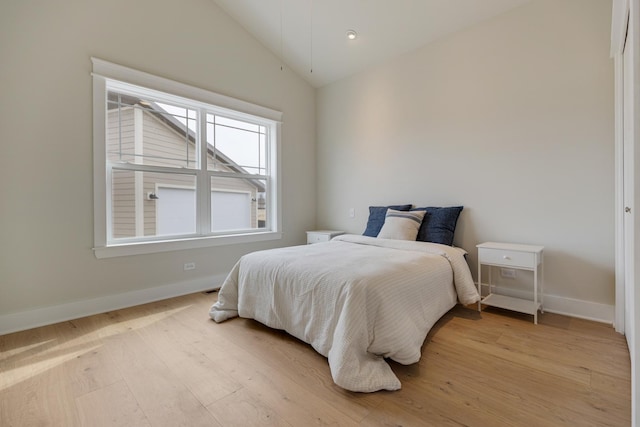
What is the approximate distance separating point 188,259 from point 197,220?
0.45 m

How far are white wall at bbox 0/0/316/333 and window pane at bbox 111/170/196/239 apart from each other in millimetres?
253

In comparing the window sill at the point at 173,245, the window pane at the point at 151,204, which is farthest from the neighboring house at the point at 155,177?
the window sill at the point at 173,245

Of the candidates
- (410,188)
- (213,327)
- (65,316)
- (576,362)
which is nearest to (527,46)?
(410,188)

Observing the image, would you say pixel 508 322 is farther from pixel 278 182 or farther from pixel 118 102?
pixel 118 102

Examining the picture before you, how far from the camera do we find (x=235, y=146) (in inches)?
148

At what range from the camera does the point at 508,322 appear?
7.85ft

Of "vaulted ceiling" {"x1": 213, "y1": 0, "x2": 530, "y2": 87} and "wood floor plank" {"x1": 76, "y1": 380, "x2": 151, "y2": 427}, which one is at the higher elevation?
"vaulted ceiling" {"x1": 213, "y1": 0, "x2": 530, "y2": 87}

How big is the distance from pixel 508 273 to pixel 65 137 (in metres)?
4.19

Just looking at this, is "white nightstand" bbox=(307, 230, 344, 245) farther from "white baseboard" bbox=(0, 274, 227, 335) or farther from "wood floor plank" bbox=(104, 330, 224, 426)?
"wood floor plank" bbox=(104, 330, 224, 426)

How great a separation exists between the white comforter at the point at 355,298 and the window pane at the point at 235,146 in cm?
166

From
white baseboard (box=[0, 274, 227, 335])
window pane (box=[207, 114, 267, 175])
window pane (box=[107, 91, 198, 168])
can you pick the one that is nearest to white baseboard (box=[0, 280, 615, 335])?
white baseboard (box=[0, 274, 227, 335])

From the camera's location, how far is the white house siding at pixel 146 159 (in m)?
2.79

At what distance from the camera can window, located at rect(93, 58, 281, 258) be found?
107 inches

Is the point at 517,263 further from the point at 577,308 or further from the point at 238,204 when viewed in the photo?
the point at 238,204
